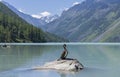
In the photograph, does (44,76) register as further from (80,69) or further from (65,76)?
(80,69)

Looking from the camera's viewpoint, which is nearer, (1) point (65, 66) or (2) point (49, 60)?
(1) point (65, 66)

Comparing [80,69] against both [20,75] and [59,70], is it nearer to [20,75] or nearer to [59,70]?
[59,70]

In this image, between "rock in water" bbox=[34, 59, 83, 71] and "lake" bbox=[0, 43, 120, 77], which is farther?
"rock in water" bbox=[34, 59, 83, 71]

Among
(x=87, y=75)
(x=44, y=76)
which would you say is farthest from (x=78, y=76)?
(x=44, y=76)

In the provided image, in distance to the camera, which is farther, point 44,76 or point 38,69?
point 38,69

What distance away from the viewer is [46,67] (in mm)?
58812

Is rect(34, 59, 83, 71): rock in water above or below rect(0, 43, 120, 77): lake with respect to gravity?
above

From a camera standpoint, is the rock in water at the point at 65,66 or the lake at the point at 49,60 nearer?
the lake at the point at 49,60

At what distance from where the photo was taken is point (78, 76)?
1934 inches

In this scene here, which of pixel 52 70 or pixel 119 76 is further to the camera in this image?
pixel 52 70

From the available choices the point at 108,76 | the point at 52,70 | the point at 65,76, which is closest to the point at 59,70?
the point at 52,70

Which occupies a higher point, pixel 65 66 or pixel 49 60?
pixel 65 66

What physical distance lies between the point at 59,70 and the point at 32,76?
9.07 m

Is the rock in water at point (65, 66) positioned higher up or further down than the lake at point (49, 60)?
higher up
